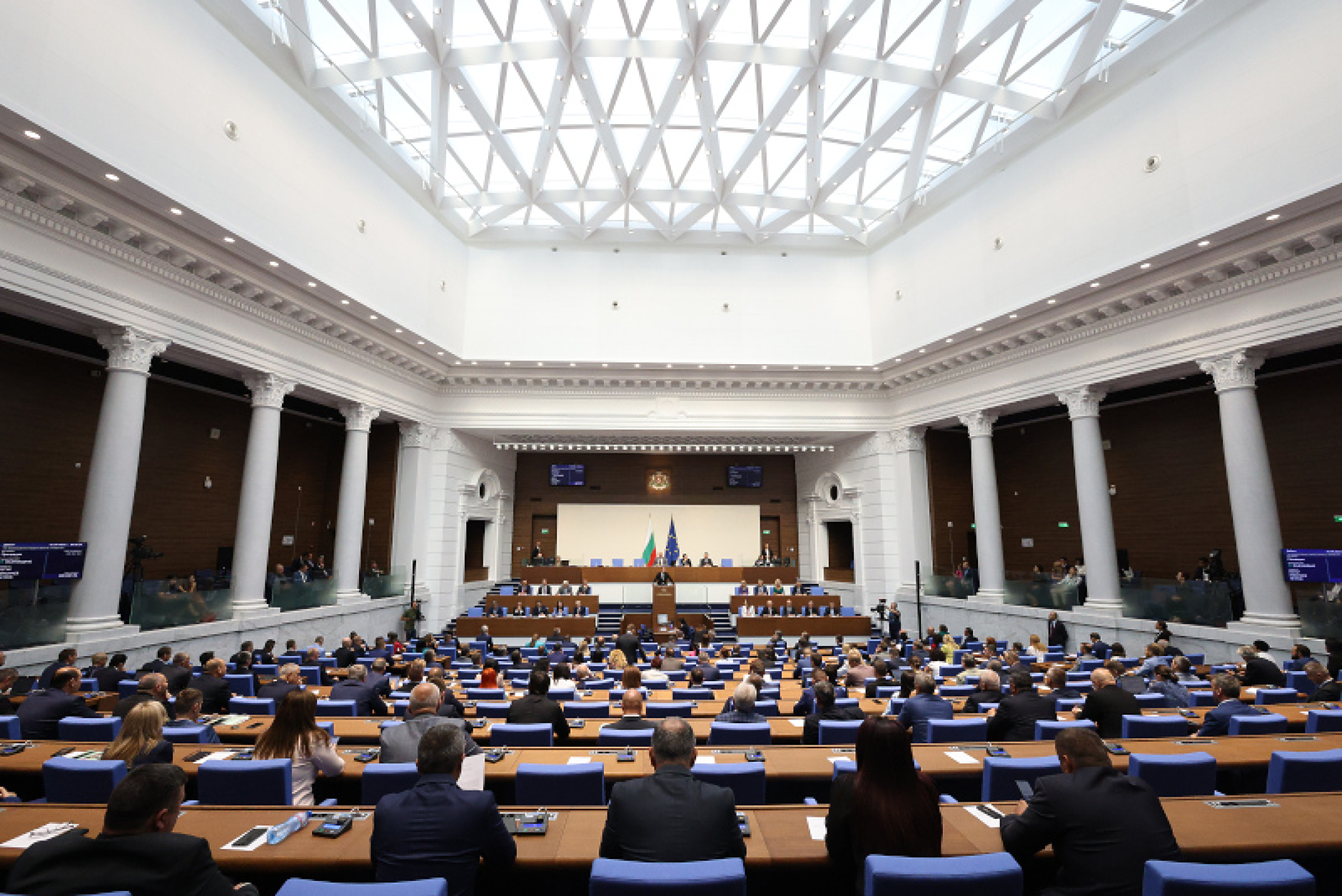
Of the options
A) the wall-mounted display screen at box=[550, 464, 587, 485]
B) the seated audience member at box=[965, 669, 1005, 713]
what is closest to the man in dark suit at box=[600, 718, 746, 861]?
the seated audience member at box=[965, 669, 1005, 713]

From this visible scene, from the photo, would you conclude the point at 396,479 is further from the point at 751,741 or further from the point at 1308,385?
the point at 1308,385

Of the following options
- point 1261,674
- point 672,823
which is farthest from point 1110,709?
point 672,823

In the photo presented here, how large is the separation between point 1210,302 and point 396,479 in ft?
64.6

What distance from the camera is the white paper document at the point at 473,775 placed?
343cm

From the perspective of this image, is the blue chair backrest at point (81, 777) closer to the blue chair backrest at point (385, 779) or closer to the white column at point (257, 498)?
the blue chair backrest at point (385, 779)

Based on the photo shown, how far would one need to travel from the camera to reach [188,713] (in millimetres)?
4625

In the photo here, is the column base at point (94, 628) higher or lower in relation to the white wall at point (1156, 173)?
lower

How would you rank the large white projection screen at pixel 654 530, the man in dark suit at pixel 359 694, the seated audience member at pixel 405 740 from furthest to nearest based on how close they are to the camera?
the large white projection screen at pixel 654 530 → the man in dark suit at pixel 359 694 → the seated audience member at pixel 405 740

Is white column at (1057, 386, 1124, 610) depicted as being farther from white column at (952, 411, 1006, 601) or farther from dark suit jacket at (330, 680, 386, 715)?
dark suit jacket at (330, 680, 386, 715)

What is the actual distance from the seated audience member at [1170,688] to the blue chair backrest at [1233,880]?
530 centimetres

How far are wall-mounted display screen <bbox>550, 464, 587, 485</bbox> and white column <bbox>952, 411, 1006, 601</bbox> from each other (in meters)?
14.4

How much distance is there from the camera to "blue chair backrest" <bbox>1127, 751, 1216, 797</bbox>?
364cm

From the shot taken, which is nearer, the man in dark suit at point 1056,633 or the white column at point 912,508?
the man in dark suit at point 1056,633

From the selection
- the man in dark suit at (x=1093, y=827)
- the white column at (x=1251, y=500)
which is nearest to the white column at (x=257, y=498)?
the man in dark suit at (x=1093, y=827)
